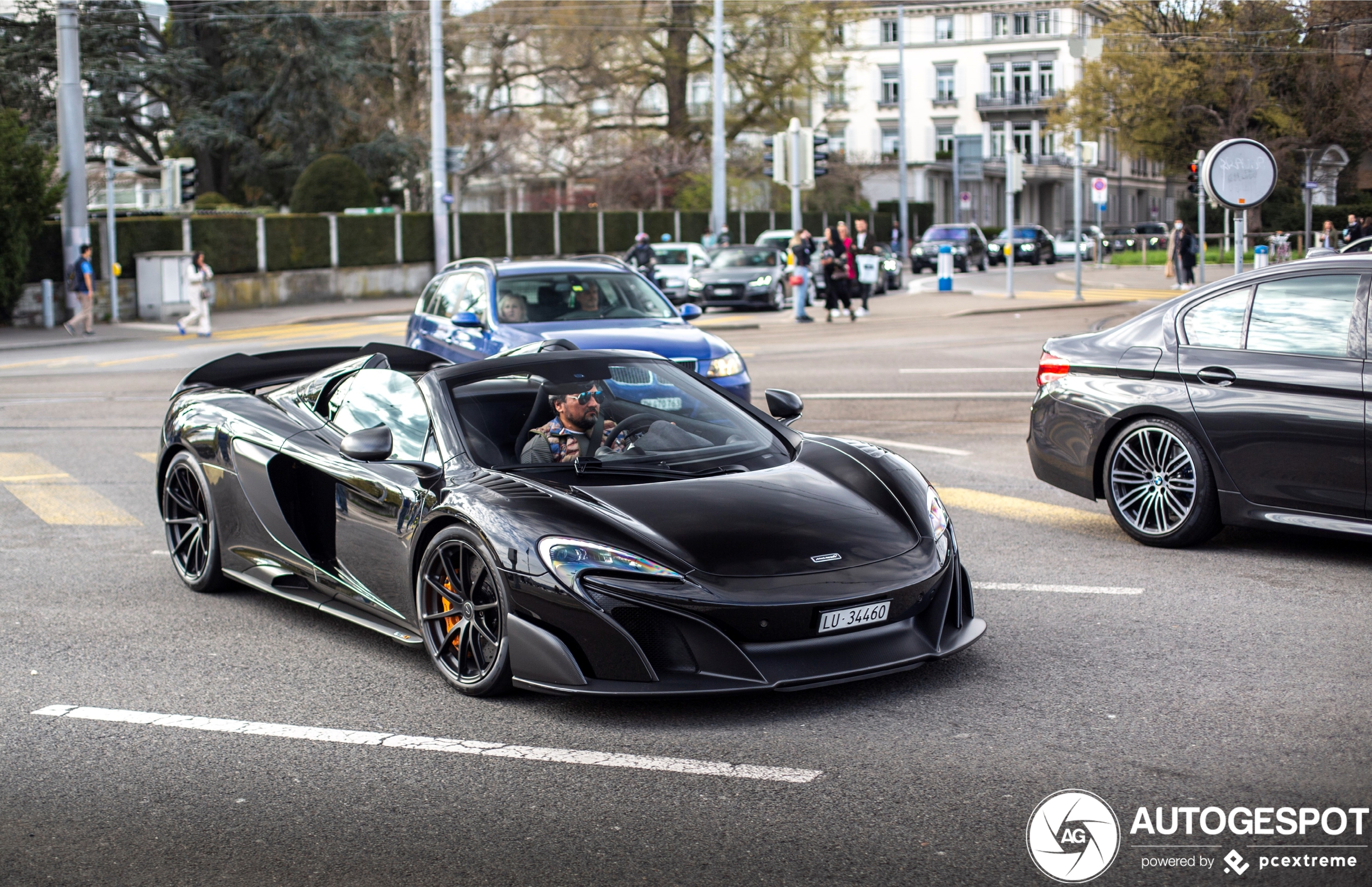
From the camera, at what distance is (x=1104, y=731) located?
4.84m

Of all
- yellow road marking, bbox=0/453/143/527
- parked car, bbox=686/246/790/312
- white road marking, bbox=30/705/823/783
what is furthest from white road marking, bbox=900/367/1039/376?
parked car, bbox=686/246/790/312

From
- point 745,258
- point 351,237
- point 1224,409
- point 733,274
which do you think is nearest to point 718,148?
point 745,258

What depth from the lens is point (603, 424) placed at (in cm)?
608

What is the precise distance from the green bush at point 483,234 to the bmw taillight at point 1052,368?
37196 mm

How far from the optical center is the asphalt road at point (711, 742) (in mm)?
3938

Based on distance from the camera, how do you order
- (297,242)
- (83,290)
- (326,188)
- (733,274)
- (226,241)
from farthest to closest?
1. (326,188)
2. (297,242)
3. (226,241)
4. (733,274)
5. (83,290)

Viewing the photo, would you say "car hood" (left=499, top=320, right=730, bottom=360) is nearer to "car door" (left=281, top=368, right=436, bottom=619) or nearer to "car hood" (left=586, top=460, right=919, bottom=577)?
"car door" (left=281, top=368, right=436, bottom=619)

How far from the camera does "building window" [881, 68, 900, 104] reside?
97.2m

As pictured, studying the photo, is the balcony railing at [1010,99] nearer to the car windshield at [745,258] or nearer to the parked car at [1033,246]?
the parked car at [1033,246]

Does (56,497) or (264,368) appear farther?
(56,497)

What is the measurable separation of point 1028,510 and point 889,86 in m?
92.8

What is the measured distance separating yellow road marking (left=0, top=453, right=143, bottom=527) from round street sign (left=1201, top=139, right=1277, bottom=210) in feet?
29.9

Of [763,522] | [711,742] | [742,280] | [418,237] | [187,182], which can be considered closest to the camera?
[711,742]

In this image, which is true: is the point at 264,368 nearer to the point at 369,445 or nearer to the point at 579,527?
the point at 369,445
